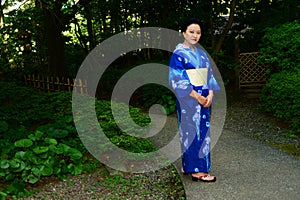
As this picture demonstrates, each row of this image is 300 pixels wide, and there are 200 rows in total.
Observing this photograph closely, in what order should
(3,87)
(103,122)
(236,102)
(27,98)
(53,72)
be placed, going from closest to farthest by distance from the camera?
(103,122) → (27,98) → (3,87) → (236,102) → (53,72)

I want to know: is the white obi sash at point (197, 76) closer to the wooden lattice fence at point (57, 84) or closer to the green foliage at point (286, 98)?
the green foliage at point (286, 98)

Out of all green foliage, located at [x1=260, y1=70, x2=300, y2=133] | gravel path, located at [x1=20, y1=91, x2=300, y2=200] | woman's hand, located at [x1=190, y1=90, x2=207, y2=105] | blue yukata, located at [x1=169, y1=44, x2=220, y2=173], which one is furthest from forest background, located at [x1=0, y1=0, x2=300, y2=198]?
woman's hand, located at [x1=190, y1=90, x2=207, y2=105]

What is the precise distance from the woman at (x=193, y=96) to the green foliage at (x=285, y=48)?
349cm

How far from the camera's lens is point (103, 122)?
4.85 m

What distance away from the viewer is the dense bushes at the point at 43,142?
3.65m

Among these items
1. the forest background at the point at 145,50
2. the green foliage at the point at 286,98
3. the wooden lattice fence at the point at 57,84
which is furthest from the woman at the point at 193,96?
the wooden lattice fence at the point at 57,84

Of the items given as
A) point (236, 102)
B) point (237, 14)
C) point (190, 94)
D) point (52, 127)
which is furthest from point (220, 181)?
point (237, 14)

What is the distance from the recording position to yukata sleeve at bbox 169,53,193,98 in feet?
12.0

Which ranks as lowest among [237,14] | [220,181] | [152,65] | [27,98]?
[220,181]

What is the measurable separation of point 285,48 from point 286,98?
4.95 feet

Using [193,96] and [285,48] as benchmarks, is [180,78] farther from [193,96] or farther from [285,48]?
[285,48]

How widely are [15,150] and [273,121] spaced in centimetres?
462

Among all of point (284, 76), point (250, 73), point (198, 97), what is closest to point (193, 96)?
point (198, 97)

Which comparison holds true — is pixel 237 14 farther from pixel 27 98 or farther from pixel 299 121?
pixel 27 98
